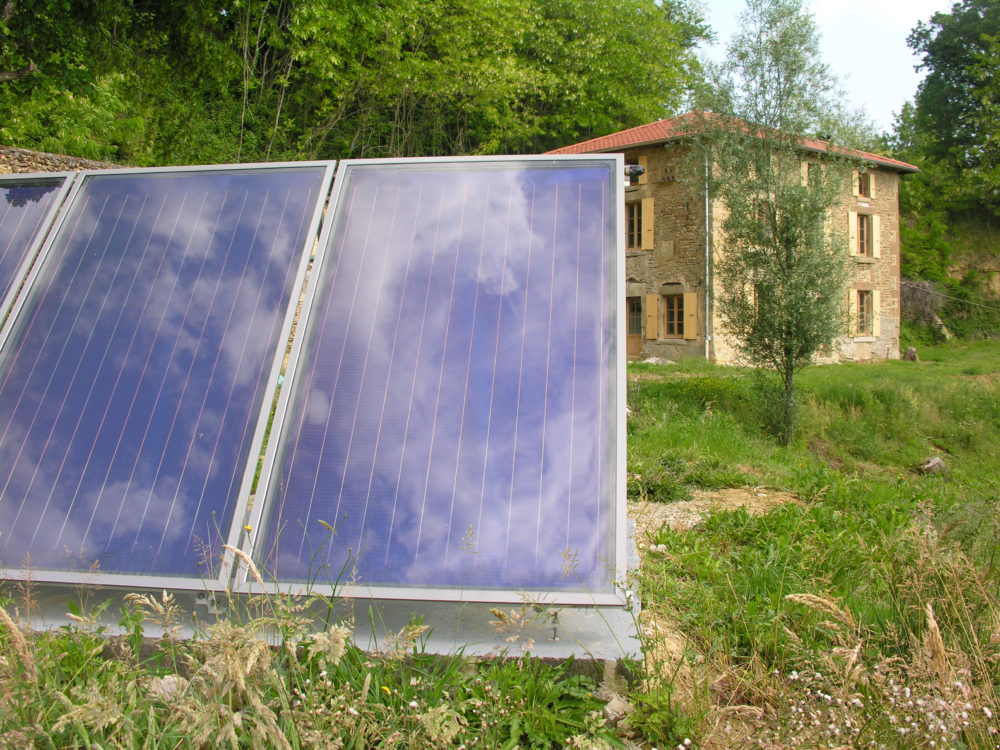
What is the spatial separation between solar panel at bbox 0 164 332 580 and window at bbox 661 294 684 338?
68.1ft

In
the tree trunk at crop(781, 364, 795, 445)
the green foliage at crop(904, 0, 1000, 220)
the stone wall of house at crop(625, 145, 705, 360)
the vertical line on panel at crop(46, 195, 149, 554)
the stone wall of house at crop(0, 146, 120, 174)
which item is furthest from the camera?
the green foliage at crop(904, 0, 1000, 220)

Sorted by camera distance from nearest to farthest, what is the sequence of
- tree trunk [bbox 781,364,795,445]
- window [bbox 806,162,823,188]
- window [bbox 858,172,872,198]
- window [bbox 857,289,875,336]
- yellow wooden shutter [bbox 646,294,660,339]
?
tree trunk [bbox 781,364,795,445] → window [bbox 806,162,823,188] → yellow wooden shutter [bbox 646,294,660,339] → window [bbox 857,289,875,336] → window [bbox 858,172,872,198]

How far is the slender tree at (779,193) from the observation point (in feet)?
42.9

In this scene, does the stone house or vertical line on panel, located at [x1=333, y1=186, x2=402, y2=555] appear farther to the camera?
the stone house

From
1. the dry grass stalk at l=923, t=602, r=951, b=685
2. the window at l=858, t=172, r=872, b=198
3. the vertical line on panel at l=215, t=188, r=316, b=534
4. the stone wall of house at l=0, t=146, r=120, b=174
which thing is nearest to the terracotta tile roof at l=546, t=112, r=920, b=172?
the window at l=858, t=172, r=872, b=198

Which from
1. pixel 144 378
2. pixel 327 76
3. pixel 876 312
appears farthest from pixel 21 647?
pixel 876 312

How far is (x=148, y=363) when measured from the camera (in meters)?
2.78

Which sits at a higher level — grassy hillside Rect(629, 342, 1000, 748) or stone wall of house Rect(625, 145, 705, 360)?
stone wall of house Rect(625, 145, 705, 360)

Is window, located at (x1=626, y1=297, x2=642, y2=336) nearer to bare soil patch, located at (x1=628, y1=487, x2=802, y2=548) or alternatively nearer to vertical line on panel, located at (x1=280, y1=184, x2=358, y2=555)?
bare soil patch, located at (x1=628, y1=487, x2=802, y2=548)

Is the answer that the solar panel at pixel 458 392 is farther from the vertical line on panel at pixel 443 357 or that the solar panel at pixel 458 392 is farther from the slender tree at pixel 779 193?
the slender tree at pixel 779 193

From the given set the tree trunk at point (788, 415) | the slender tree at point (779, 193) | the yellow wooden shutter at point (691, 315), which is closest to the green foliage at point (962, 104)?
the yellow wooden shutter at point (691, 315)

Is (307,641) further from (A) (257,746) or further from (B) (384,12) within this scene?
(B) (384,12)

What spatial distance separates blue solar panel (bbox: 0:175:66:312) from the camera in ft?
10.4

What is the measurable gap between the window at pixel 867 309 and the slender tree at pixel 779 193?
12.4 meters
